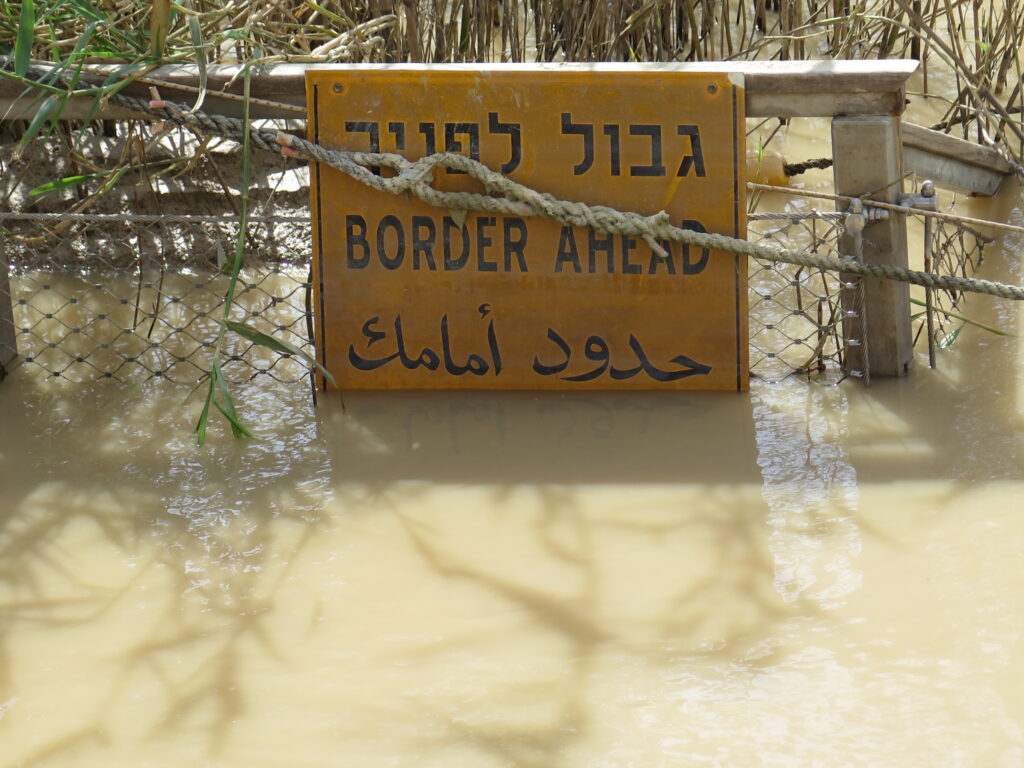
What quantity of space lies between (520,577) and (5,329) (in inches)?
51.9

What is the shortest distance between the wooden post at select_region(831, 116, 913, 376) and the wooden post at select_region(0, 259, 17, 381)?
163 cm

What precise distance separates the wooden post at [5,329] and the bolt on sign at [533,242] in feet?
2.23

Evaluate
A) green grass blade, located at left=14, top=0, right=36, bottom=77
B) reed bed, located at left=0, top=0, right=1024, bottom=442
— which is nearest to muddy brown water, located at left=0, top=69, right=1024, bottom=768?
reed bed, located at left=0, top=0, right=1024, bottom=442

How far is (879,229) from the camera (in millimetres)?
2197

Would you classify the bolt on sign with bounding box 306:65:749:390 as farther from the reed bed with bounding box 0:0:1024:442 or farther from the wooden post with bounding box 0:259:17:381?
the wooden post with bounding box 0:259:17:381

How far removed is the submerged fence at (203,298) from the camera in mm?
2330

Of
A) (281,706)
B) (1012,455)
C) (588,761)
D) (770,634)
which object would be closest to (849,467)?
(1012,455)

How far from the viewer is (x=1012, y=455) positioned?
1.98 m

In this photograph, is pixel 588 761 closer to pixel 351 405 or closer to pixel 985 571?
pixel 985 571

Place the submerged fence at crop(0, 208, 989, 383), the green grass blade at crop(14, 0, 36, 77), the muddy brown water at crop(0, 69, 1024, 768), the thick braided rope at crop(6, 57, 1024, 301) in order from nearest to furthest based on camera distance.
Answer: the muddy brown water at crop(0, 69, 1024, 768), the green grass blade at crop(14, 0, 36, 77), the thick braided rope at crop(6, 57, 1024, 301), the submerged fence at crop(0, 208, 989, 383)

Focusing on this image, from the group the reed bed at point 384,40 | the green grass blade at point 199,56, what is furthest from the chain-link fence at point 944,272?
the green grass blade at point 199,56

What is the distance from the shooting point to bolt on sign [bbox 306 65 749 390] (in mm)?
2113

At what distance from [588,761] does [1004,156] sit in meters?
2.16

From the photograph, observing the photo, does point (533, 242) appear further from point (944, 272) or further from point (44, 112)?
point (944, 272)
